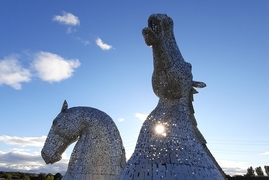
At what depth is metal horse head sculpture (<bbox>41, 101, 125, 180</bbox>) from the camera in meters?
5.38

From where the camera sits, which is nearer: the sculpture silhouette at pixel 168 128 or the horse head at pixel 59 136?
the sculpture silhouette at pixel 168 128

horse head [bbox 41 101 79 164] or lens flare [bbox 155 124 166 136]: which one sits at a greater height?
horse head [bbox 41 101 79 164]

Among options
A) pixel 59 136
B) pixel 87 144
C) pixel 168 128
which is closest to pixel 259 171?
pixel 87 144

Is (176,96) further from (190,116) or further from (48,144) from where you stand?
(48,144)

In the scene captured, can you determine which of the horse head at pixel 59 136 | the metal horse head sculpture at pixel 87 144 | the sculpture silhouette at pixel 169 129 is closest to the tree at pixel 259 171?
the metal horse head sculpture at pixel 87 144

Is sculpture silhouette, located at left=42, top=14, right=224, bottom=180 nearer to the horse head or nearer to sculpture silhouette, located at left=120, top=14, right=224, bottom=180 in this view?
A: sculpture silhouette, located at left=120, top=14, right=224, bottom=180

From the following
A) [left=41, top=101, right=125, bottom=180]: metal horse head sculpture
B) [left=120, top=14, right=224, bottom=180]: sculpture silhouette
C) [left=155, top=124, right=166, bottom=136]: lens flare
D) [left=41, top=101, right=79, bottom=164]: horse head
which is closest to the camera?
[left=120, top=14, right=224, bottom=180]: sculpture silhouette

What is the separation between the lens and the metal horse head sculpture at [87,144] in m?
5.38

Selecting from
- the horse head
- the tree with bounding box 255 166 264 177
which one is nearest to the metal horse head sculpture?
the horse head

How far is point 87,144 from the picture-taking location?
5535 millimetres

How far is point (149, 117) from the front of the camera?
3.30 metres

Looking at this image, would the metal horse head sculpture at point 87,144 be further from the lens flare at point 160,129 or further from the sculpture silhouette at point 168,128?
the lens flare at point 160,129

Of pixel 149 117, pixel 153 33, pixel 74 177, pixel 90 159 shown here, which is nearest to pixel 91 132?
pixel 90 159

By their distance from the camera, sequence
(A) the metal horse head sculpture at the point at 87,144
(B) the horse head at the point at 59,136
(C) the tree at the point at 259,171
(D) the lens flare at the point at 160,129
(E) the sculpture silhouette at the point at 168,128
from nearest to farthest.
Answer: (E) the sculpture silhouette at the point at 168,128
(D) the lens flare at the point at 160,129
(A) the metal horse head sculpture at the point at 87,144
(B) the horse head at the point at 59,136
(C) the tree at the point at 259,171
